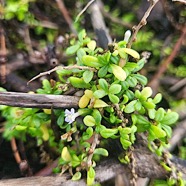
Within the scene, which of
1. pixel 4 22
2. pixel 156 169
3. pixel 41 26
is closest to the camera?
pixel 156 169

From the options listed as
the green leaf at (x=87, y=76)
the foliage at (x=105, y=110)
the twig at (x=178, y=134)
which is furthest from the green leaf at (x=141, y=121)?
the twig at (x=178, y=134)

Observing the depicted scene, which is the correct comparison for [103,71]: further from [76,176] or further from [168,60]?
[168,60]

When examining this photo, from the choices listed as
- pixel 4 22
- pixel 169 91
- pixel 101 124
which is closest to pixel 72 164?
pixel 101 124

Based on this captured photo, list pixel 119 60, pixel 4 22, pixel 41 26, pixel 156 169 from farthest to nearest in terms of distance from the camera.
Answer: pixel 41 26, pixel 4 22, pixel 156 169, pixel 119 60

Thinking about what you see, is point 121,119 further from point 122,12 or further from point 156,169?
point 122,12

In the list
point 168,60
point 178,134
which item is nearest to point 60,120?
point 178,134

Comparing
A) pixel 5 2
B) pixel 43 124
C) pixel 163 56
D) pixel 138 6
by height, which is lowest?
pixel 43 124

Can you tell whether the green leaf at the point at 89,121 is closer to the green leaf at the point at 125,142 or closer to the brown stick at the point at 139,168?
the green leaf at the point at 125,142
